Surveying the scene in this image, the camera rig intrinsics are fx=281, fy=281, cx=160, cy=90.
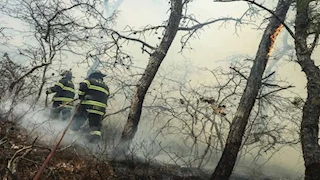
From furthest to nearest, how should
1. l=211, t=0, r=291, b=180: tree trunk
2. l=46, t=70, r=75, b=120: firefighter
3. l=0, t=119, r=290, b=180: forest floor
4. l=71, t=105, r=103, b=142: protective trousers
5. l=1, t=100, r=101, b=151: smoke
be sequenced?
l=46, t=70, r=75, b=120: firefighter < l=71, t=105, r=103, b=142: protective trousers < l=1, t=100, r=101, b=151: smoke < l=211, t=0, r=291, b=180: tree trunk < l=0, t=119, r=290, b=180: forest floor

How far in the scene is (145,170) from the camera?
5.22 m

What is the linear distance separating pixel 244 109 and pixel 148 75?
89.5 inches

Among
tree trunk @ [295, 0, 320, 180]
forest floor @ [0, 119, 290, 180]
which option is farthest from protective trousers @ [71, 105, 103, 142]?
tree trunk @ [295, 0, 320, 180]

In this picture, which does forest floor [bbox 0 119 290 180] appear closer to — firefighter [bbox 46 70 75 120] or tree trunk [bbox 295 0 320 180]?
firefighter [bbox 46 70 75 120]

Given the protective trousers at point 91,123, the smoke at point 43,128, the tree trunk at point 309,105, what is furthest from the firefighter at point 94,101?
the tree trunk at point 309,105

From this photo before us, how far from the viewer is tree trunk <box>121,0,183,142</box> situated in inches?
251

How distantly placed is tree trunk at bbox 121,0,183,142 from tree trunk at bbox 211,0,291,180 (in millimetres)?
2046

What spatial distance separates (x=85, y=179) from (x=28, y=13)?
597cm

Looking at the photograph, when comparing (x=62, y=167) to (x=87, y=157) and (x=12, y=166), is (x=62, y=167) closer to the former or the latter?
(x=87, y=157)

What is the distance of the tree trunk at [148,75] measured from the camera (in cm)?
638

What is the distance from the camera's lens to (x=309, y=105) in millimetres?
A: 4102

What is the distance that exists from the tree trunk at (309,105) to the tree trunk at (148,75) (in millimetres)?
2925

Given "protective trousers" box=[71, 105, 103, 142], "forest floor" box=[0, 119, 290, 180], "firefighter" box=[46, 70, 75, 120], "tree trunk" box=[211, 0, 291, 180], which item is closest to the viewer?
"forest floor" box=[0, 119, 290, 180]

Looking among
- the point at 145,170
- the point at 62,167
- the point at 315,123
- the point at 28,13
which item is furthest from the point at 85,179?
the point at 28,13
